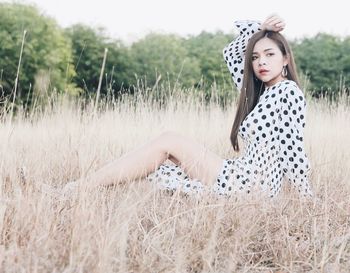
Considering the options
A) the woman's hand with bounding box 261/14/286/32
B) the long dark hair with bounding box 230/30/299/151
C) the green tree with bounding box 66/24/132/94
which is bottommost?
the green tree with bounding box 66/24/132/94

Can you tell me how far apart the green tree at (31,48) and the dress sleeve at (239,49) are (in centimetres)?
635

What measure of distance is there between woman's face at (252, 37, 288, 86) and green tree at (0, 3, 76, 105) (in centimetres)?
667

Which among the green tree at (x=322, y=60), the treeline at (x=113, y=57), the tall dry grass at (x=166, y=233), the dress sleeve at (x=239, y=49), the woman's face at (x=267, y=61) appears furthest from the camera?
the green tree at (x=322, y=60)

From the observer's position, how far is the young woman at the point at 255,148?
2.67 metres

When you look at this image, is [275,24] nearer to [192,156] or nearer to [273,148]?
[273,148]

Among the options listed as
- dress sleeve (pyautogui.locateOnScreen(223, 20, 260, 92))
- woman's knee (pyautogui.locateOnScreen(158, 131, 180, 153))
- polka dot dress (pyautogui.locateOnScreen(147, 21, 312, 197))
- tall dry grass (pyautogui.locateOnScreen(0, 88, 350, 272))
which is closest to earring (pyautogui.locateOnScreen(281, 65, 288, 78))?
polka dot dress (pyautogui.locateOnScreen(147, 21, 312, 197))

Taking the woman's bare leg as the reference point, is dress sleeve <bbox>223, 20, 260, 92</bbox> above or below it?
above

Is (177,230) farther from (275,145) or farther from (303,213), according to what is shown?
(275,145)

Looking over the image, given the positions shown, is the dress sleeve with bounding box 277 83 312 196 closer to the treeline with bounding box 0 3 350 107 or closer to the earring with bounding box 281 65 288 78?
the earring with bounding box 281 65 288 78

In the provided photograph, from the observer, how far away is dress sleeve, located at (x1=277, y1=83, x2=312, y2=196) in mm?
2787

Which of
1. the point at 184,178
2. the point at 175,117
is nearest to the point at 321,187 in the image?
the point at 184,178

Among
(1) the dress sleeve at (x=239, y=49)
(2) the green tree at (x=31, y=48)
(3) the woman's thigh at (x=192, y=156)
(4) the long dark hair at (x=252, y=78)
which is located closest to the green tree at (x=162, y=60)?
(2) the green tree at (x=31, y=48)

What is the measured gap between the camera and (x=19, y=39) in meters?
8.97

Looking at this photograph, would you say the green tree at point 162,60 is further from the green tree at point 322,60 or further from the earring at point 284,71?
the earring at point 284,71
